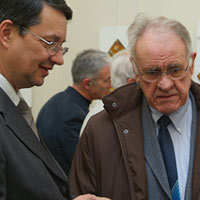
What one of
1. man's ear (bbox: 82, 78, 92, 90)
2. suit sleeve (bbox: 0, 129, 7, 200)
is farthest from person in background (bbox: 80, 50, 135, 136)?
suit sleeve (bbox: 0, 129, 7, 200)

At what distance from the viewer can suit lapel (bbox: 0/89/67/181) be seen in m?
1.38

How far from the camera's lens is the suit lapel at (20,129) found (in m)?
1.38

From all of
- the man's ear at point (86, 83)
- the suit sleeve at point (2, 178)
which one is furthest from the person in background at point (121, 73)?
the suit sleeve at point (2, 178)

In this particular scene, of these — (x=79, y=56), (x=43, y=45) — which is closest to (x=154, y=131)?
(x=43, y=45)

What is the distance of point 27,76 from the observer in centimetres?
151

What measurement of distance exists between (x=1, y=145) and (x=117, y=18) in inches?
133

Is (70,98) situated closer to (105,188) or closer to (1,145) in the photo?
(105,188)

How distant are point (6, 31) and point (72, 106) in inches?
70.8

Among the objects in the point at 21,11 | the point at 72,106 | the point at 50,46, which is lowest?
the point at 72,106

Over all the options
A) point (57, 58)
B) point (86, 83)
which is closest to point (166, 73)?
point (57, 58)

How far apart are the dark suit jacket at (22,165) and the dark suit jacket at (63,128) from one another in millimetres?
1531

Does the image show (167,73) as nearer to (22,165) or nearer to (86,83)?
(22,165)

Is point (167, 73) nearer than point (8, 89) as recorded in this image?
No

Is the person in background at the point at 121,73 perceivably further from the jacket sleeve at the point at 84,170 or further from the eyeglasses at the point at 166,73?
the eyeglasses at the point at 166,73
